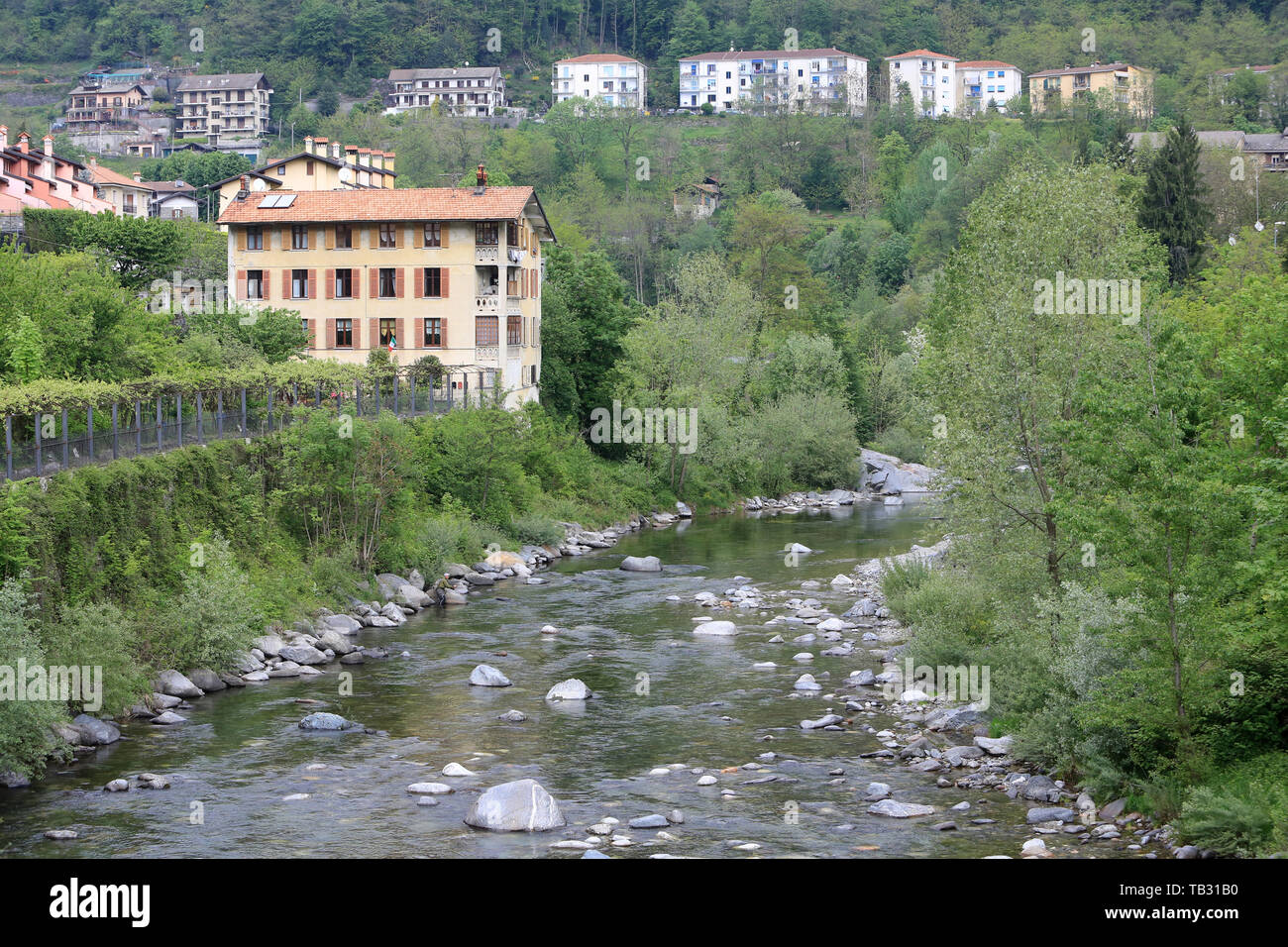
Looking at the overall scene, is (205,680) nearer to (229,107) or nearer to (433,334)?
(433,334)

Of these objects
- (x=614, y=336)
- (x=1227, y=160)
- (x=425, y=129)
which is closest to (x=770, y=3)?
(x=425, y=129)

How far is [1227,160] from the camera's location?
8638 cm

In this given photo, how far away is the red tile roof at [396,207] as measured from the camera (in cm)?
5397

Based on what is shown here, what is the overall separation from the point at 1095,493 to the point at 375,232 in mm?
39444

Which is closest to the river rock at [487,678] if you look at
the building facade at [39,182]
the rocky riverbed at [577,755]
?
the rocky riverbed at [577,755]

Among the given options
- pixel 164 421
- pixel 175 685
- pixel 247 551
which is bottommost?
pixel 175 685

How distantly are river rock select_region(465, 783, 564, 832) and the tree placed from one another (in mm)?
48050

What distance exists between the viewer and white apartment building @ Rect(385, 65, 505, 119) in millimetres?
167500

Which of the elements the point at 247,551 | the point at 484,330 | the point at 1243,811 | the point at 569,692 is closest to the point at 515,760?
the point at 569,692

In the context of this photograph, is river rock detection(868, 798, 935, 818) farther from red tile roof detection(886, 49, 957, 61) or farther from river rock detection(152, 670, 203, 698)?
red tile roof detection(886, 49, 957, 61)

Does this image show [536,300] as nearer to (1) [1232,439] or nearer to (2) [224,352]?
(2) [224,352]

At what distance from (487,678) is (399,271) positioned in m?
31.7

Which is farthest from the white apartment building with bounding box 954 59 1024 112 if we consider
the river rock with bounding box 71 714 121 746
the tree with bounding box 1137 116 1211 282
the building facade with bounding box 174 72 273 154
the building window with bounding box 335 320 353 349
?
the river rock with bounding box 71 714 121 746
